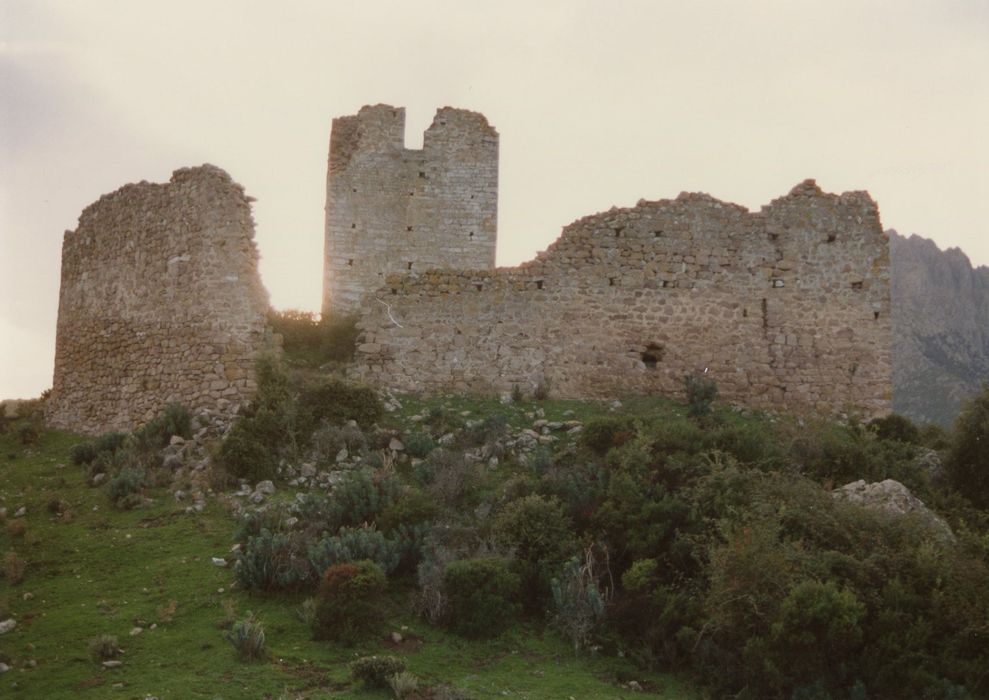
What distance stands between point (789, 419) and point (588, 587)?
23.5 ft

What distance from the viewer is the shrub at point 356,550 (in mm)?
13938

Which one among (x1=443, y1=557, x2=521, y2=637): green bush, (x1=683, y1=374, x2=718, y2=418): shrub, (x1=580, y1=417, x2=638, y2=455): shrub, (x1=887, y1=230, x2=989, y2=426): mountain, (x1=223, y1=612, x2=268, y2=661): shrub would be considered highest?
(x1=887, y1=230, x2=989, y2=426): mountain

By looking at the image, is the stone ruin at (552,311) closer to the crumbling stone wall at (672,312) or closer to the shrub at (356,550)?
the crumbling stone wall at (672,312)

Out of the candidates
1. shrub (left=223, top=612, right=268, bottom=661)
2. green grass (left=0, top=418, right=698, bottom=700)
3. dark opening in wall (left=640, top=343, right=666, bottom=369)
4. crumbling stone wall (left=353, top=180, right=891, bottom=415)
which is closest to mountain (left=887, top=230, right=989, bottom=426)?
crumbling stone wall (left=353, top=180, right=891, bottom=415)

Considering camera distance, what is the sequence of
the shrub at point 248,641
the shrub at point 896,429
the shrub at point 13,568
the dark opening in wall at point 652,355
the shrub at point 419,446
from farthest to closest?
the dark opening in wall at point 652,355 < the shrub at point 896,429 < the shrub at point 419,446 < the shrub at point 13,568 < the shrub at point 248,641

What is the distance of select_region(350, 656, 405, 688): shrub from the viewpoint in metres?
11.6

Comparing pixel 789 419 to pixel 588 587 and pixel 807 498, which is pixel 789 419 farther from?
pixel 588 587

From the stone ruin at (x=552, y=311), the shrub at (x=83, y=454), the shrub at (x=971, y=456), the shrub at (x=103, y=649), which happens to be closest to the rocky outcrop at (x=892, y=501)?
the shrub at (x=971, y=456)

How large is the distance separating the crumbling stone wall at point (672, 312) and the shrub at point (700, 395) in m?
0.50

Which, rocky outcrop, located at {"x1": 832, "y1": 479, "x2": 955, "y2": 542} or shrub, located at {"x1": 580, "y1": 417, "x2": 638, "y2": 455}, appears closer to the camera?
rocky outcrop, located at {"x1": 832, "y1": 479, "x2": 955, "y2": 542}

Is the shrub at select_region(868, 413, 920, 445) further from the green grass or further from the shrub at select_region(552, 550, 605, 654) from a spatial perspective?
the green grass

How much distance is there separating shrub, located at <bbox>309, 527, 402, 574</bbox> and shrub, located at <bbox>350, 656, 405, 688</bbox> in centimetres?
209

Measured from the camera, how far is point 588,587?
45.3 ft

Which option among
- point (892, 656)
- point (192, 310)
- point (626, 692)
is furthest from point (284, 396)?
point (892, 656)
